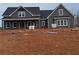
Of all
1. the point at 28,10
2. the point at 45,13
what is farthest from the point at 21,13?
the point at 45,13

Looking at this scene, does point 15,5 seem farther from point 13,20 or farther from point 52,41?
point 52,41

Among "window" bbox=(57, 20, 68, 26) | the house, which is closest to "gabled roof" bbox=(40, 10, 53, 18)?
the house

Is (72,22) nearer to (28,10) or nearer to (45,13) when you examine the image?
(45,13)

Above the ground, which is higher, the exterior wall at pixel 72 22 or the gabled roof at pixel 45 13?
the gabled roof at pixel 45 13

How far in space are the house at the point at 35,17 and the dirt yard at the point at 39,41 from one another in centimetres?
6

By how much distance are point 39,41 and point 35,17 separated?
211mm

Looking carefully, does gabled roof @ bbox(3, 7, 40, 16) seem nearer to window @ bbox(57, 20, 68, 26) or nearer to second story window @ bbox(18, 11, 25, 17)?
second story window @ bbox(18, 11, 25, 17)

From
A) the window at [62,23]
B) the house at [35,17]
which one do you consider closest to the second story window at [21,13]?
the house at [35,17]

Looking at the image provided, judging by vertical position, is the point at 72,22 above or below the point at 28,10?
below

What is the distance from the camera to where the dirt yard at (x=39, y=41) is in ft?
5.62

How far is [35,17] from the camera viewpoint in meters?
1.70

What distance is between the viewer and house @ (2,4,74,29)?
5.57 ft

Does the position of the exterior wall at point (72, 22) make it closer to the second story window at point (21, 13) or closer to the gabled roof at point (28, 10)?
the gabled roof at point (28, 10)

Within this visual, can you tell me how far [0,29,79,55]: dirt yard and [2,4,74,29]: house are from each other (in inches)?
2.2
